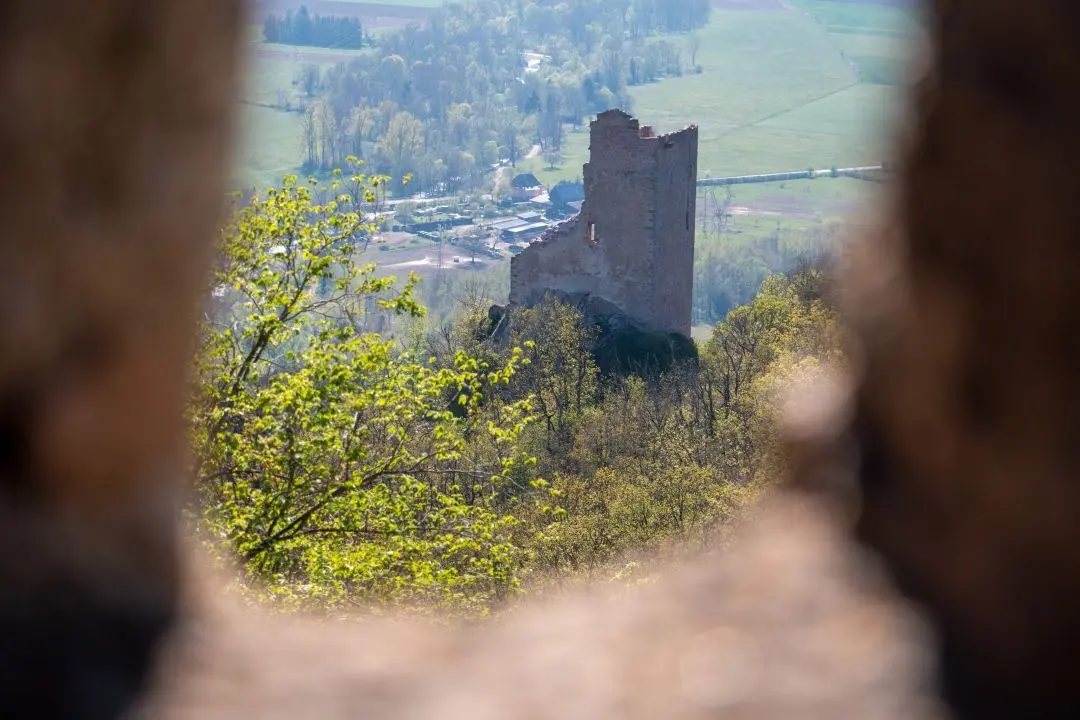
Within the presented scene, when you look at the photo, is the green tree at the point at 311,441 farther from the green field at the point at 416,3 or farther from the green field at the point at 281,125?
the green field at the point at 416,3

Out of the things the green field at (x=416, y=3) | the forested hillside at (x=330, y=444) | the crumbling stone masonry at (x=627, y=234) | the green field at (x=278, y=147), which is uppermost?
the green field at (x=416, y=3)

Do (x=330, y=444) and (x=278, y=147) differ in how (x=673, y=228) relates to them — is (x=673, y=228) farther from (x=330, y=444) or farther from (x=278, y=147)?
(x=278, y=147)

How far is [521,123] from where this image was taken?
84.7m

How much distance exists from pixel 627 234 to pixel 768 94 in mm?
61549

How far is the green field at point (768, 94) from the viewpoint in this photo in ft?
237

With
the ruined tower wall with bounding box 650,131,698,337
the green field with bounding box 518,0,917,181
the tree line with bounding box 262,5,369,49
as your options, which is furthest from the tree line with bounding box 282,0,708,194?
the ruined tower wall with bounding box 650,131,698,337

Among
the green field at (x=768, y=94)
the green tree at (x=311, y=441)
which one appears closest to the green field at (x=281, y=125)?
the green field at (x=768, y=94)

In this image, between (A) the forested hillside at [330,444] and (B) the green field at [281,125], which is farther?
(B) the green field at [281,125]

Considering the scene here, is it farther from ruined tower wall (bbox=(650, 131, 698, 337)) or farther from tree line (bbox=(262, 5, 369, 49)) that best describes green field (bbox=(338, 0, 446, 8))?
ruined tower wall (bbox=(650, 131, 698, 337))

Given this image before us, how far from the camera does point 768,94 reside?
84.4m

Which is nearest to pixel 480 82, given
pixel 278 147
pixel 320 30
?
pixel 320 30

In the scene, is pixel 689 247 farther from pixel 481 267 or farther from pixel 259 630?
pixel 481 267

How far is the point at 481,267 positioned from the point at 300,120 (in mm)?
17667

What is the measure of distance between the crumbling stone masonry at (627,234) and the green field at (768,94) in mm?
35495
